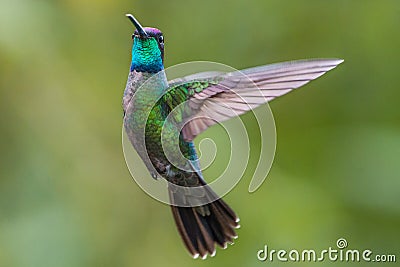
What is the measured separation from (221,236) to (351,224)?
29.2 inches

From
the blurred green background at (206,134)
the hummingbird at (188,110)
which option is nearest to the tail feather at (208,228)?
the hummingbird at (188,110)

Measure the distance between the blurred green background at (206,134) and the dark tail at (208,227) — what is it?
62cm

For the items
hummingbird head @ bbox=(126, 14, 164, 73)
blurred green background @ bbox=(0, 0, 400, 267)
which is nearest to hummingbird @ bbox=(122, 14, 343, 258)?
hummingbird head @ bbox=(126, 14, 164, 73)

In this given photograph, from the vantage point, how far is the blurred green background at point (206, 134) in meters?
1.70

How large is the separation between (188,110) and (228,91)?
0.21ft

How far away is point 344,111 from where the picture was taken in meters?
1.87

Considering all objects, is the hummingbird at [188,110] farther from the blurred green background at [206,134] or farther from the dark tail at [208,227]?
the blurred green background at [206,134]

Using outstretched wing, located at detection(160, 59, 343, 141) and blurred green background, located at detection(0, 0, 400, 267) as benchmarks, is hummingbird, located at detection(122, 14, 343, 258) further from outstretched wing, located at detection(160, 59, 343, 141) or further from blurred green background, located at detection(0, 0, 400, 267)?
Result: blurred green background, located at detection(0, 0, 400, 267)

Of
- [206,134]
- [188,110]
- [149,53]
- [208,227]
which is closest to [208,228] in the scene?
[208,227]

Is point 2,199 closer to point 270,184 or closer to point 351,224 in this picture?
point 270,184

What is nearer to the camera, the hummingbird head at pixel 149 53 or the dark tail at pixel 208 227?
the hummingbird head at pixel 149 53

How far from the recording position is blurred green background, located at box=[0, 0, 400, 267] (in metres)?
1.70

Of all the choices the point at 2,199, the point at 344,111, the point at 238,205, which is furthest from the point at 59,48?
the point at 344,111

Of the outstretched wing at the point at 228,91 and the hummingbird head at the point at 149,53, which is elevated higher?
the hummingbird head at the point at 149,53
